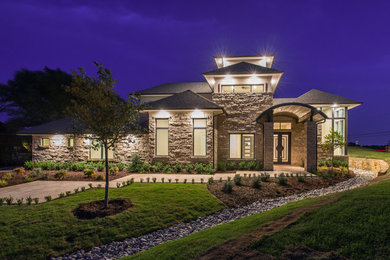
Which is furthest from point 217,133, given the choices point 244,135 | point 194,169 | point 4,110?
point 4,110

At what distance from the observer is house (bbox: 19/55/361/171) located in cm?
1229

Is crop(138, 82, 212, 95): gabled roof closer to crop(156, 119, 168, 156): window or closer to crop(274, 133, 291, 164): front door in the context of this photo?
crop(156, 119, 168, 156): window

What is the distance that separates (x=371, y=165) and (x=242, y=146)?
29.4 ft

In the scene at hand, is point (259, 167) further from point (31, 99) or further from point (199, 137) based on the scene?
point (31, 99)

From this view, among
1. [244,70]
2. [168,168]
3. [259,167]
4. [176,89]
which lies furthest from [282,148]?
[176,89]

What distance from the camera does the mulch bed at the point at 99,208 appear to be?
538cm

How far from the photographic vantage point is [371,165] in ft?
45.5

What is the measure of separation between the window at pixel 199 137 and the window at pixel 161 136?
1884mm

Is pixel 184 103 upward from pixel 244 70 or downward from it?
downward

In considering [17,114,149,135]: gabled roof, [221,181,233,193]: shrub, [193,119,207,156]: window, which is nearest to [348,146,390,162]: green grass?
[193,119,207,156]: window

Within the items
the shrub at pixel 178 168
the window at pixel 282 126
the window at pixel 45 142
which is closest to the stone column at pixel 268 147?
the window at pixel 282 126

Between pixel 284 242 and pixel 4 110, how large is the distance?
31657 millimetres

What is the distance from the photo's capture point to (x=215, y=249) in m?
3.12

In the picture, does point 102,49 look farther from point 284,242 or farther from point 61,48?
point 284,242
